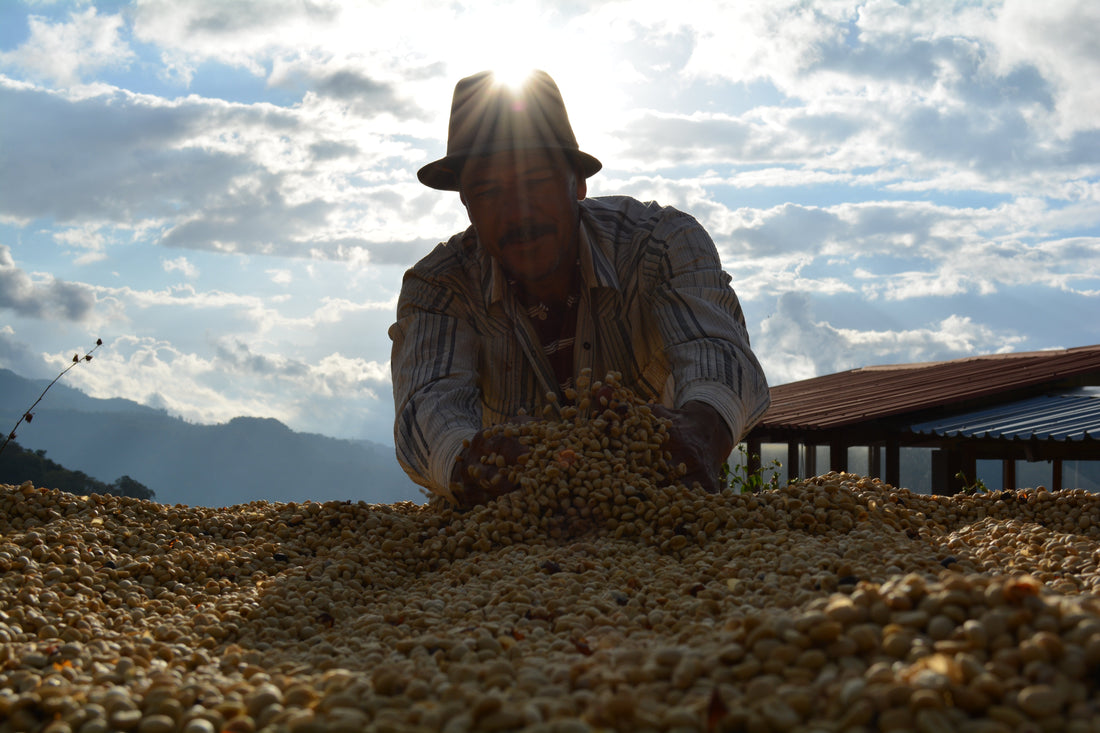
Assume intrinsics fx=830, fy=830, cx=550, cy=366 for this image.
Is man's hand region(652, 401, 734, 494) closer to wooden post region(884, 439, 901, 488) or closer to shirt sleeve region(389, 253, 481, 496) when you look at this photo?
shirt sleeve region(389, 253, 481, 496)

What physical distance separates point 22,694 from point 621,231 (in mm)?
3068

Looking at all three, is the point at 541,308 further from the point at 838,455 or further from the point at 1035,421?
the point at 1035,421

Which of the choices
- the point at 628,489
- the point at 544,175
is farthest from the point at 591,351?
the point at 628,489

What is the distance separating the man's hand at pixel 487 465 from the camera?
2.97 m

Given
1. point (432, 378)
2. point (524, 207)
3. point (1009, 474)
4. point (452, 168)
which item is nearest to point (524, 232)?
point (524, 207)

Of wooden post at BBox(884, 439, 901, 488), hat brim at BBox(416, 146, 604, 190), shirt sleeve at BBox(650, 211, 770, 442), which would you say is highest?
hat brim at BBox(416, 146, 604, 190)

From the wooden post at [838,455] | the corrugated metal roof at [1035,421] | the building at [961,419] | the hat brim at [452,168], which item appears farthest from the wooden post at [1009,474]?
the hat brim at [452,168]

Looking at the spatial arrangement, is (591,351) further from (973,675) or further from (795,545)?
(973,675)

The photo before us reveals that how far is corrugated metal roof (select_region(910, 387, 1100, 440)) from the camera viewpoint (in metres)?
8.74

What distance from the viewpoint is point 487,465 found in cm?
301

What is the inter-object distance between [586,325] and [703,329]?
0.60 meters

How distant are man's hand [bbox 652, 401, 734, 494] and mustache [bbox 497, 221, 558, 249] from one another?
0.92 meters

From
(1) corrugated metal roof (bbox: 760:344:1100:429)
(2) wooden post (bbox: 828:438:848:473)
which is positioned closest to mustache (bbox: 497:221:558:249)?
(1) corrugated metal roof (bbox: 760:344:1100:429)

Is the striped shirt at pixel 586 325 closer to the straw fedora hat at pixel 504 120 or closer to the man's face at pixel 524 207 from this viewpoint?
the man's face at pixel 524 207
